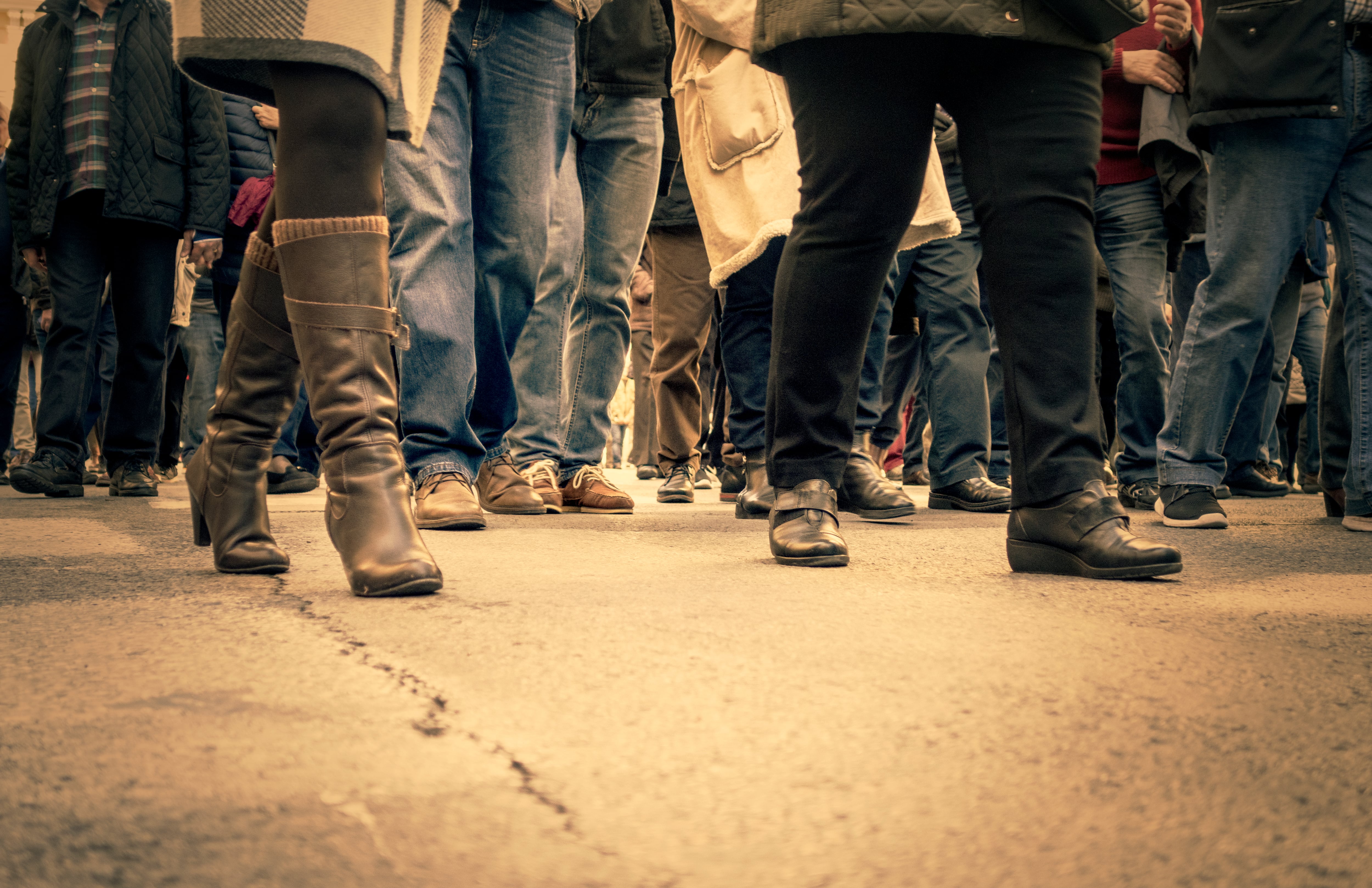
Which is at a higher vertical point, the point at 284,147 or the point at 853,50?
the point at 853,50

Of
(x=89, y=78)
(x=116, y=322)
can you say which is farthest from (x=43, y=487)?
(x=89, y=78)

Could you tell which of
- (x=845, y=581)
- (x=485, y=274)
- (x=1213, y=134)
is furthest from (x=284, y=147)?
(x=1213, y=134)

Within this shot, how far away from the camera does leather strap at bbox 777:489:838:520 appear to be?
196cm

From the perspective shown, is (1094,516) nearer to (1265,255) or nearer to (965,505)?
(1265,255)

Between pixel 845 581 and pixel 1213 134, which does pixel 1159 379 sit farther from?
pixel 845 581

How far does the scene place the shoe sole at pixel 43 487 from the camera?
3938 mm

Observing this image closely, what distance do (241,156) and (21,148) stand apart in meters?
0.78

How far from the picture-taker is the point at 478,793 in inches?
28.1

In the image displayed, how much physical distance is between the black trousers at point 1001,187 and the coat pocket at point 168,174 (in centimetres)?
283

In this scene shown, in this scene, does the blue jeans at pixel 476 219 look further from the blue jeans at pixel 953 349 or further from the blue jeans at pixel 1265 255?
the blue jeans at pixel 1265 255

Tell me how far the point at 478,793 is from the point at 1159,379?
3.52 m

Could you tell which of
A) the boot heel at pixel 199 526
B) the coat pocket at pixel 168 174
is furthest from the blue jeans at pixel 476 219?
the coat pocket at pixel 168 174

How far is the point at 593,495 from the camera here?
11.0 ft

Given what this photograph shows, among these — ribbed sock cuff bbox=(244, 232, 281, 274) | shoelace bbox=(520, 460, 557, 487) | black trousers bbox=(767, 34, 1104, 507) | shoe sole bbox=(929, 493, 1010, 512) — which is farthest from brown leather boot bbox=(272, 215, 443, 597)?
shoe sole bbox=(929, 493, 1010, 512)
